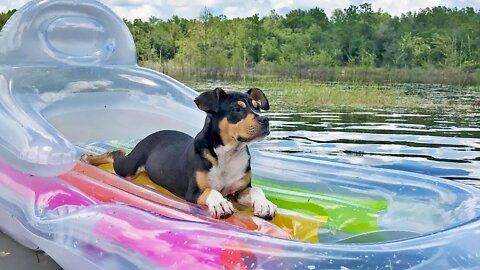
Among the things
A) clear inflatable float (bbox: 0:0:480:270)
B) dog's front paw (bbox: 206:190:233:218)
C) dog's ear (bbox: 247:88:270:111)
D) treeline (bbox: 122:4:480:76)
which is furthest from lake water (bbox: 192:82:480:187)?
treeline (bbox: 122:4:480:76)

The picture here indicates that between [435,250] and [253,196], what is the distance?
0.64m

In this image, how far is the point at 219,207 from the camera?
1.86m

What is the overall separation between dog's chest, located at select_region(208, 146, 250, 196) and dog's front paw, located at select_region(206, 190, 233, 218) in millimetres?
113

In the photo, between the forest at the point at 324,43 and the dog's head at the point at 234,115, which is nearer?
the dog's head at the point at 234,115

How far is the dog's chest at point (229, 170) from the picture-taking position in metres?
1.99

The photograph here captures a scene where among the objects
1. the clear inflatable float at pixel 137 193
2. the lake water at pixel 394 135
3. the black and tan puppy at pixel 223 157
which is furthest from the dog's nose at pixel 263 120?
the lake water at pixel 394 135

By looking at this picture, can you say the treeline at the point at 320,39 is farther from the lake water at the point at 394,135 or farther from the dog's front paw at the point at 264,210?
the dog's front paw at the point at 264,210

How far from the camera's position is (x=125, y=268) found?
5.22 feet

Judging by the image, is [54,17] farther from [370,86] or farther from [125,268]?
[370,86]

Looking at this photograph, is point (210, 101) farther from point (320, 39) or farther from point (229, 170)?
point (320, 39)

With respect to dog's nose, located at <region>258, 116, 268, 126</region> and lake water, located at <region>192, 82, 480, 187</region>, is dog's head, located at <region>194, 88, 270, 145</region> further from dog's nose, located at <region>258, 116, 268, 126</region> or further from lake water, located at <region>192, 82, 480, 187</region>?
lake water, located at <region>192, 82, 480, 187</region>

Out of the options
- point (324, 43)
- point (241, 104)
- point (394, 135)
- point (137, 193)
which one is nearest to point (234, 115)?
point (241, 104)

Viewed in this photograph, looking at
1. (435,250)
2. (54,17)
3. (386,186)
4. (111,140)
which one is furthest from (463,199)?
(54,17)

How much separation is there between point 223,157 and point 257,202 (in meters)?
0.16
